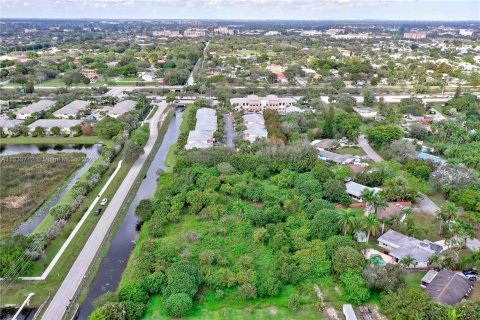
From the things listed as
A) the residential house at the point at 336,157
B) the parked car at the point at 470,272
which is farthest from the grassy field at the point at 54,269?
the parked car at the point at 470,272

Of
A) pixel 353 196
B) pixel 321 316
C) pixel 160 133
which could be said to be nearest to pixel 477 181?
pixel 353 196

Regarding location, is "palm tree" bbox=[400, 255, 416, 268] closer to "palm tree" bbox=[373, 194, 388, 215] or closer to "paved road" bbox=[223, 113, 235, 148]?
"palm tree" bbox=[373, 194, 388, 215]

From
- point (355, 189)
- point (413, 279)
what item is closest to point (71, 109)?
point (355, 189)

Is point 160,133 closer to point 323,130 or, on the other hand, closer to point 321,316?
point 323,130

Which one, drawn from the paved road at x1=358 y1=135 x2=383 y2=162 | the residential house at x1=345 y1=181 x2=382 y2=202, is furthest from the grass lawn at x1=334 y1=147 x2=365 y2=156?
the residential house at x1=345 y1=181 x2=382 y2=202

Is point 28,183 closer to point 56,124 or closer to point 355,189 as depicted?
point 56,124

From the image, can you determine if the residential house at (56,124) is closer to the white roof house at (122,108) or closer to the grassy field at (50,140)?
the grassy field at (50,140)
